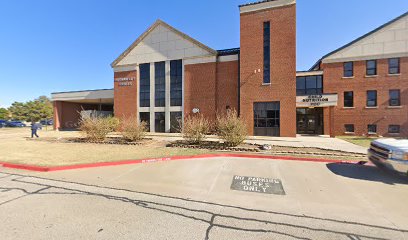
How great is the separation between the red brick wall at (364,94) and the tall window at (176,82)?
1722 centimetres

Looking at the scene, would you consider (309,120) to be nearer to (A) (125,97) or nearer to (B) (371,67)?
(B) (371,67)

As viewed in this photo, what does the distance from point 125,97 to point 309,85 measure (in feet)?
77.6

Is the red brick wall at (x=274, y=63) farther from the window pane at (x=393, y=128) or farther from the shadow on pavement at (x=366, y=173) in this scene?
the window pane at (x=393, y=128)

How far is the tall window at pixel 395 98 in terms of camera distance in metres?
19.4

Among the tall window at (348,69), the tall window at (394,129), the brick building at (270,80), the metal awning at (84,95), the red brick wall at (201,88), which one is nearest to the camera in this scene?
the brick building at (270,80)

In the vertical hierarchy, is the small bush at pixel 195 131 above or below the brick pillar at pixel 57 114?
below

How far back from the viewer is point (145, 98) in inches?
941

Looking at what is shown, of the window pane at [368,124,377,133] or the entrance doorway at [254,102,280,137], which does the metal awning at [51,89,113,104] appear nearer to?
Result: the entrance doorway at [254,102,280,137]

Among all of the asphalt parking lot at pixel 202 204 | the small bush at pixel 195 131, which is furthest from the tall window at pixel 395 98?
the small bush at pixel 195 131

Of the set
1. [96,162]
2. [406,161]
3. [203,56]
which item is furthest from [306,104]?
Result: [96,162]

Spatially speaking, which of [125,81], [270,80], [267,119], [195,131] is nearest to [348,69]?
[270,80]

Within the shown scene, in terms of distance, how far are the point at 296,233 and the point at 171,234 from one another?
211 cm

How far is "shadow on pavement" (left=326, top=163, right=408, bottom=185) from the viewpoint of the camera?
5.77m

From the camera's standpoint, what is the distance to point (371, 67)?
20.1m
